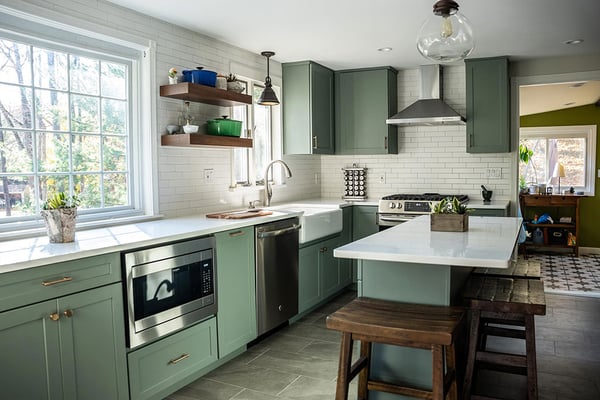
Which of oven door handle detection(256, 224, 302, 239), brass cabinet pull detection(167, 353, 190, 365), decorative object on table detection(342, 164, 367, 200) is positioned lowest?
brass cabinet pull detection(167, 353, 190, 365)

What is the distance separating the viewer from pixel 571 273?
6406mm

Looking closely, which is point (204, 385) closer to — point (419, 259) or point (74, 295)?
point (74, 295)

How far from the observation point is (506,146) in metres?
5.14

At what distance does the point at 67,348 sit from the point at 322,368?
166cm

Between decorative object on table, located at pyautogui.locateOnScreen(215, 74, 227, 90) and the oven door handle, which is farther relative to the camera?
decorative object on table, located at pyautogui.locateOnScreen(215, 74, 227, 90)

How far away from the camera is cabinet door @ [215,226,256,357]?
11.1ft

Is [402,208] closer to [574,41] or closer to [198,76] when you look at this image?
[574,41]

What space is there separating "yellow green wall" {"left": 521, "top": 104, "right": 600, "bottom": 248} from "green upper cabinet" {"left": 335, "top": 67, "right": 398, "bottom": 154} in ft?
13.9

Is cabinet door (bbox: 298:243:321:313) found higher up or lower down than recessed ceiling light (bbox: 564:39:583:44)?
lower down

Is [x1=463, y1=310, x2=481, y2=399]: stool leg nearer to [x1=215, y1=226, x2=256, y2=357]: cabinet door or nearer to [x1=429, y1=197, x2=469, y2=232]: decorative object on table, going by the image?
[x1=429, y1=197, x2=469, y2=232]: decorative object on table

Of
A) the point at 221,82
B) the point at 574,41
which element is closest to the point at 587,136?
the point at 574,41

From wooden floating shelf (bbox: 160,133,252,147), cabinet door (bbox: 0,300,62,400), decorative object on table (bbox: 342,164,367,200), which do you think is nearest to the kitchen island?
cabinet door (bbox: 0,300,62,400)

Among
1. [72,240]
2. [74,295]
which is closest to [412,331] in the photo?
[74,295]

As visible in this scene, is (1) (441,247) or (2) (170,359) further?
(2) (170,359)
